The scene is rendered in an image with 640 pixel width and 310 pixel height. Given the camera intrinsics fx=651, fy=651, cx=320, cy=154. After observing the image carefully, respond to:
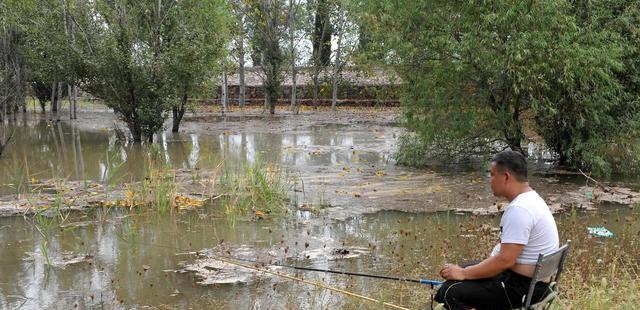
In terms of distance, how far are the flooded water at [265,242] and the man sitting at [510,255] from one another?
1.67 m

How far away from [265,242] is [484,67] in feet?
19.7

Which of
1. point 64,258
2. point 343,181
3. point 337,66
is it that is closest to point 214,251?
point 64,258

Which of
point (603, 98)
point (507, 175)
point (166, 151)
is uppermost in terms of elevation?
point (603, 98)

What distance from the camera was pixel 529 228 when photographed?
4004 millimetres

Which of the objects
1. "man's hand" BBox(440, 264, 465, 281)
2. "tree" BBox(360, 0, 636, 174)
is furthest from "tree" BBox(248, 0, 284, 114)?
"man's hand" BBox(440, 264, 465, 281)

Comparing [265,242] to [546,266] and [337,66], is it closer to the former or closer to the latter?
[546,266]

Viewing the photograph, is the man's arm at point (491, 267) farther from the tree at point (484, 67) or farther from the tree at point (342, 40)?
the tree at point (342, 40)

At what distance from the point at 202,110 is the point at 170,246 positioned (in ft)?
90.8

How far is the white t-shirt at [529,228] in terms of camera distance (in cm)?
400

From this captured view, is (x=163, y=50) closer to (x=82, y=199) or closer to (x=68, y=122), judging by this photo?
(x=82, y=199)

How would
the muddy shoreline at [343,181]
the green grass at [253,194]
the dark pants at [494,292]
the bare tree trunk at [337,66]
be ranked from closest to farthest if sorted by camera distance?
the dark pants at [494,292] < the green grass at [253,194] < the muddy shoreline at [343,181] < the bare tree trunk at [337,66]

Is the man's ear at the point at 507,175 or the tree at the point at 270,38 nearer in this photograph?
the man's ear at the point at 507,175

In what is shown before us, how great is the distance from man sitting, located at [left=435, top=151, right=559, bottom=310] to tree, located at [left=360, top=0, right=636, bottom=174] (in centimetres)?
726

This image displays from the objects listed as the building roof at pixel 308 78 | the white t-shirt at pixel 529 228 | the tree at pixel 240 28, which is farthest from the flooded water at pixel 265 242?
the building roof at pixel 308 78
